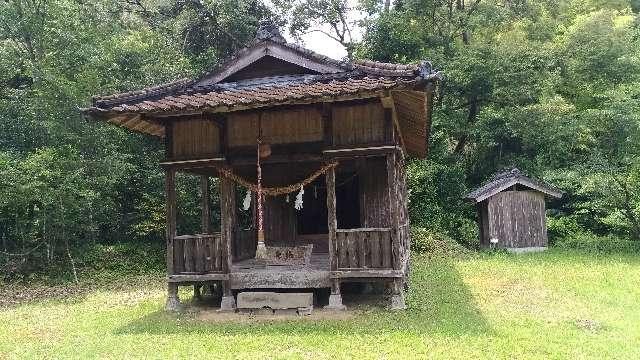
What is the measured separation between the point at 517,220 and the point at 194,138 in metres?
15.0

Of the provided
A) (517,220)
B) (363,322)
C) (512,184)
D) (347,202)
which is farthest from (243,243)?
(517,220)

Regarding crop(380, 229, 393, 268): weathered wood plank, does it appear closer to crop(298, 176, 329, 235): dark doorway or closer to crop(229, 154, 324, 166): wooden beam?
crop(229, 154, 324, 166): wooden beam

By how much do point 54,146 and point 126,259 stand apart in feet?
16.3

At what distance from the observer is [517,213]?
21125 mm

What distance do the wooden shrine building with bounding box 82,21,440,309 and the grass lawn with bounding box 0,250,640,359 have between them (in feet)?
3.64

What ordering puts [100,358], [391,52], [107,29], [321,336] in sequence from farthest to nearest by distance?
[391,52] → [107,29] → [321,336] → [100,358]

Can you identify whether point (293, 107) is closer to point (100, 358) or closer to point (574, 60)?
point (100, 358)

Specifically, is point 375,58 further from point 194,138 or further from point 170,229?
point 170,229

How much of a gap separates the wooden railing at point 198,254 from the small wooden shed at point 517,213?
1348 cm

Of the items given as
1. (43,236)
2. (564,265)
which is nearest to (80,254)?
(43,236)

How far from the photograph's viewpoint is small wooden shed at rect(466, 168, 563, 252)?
2103 centimetres

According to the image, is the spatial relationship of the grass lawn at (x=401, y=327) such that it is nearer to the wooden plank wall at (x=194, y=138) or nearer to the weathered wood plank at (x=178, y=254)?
the weathered wood plank at (x=178, y=254)

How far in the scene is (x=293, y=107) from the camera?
10750mm

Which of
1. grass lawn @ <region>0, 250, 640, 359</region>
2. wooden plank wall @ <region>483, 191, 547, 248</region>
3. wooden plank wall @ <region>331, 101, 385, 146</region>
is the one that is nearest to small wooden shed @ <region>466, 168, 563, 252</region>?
wooden plank wall @ <region>483, 191, 547, 248</region>
